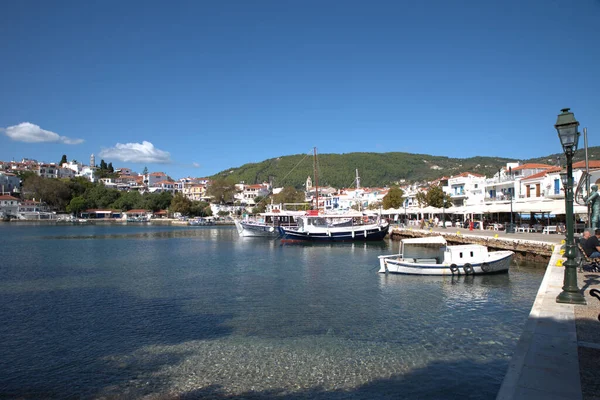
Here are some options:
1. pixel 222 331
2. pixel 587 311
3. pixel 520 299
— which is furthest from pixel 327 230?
pixel 587 311

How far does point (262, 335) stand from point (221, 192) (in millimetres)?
141189

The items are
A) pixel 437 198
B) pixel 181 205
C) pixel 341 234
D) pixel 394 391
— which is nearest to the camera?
pixel 394 391

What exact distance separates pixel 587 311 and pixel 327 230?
4091 cm

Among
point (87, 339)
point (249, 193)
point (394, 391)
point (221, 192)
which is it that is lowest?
point (87, 339)

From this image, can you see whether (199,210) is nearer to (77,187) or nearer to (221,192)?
(221,192)

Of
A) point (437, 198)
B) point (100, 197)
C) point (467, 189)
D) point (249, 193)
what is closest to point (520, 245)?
point (437, 198)

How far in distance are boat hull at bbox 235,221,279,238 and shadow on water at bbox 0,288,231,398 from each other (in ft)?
136

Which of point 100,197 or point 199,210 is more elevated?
point 100,197

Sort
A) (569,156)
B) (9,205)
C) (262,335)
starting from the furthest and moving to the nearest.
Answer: (9,205) → (262,335) → (569,156)

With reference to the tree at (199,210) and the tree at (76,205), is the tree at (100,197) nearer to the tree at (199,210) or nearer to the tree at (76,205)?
the tree at (76,205)

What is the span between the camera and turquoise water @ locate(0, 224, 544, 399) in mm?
9609

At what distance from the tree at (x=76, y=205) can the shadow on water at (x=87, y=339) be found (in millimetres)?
131358

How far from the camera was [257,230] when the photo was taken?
205 feet

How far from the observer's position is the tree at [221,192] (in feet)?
497
